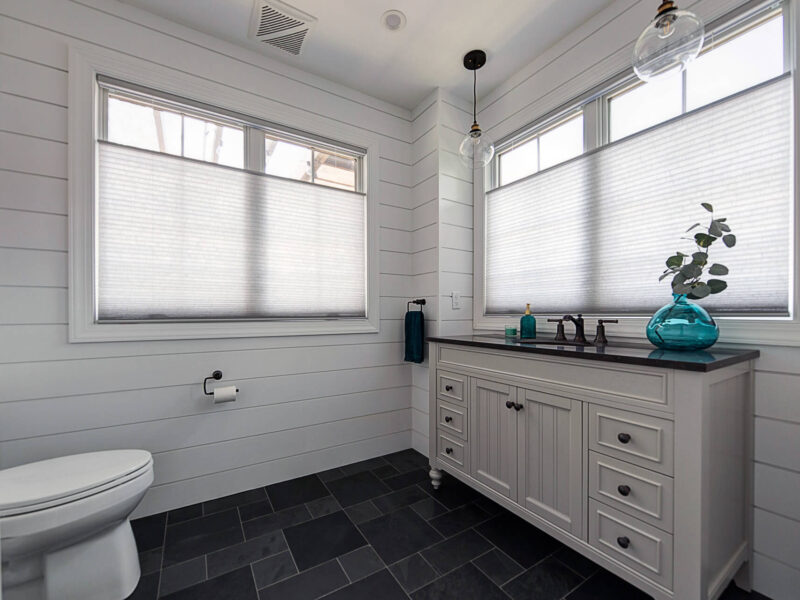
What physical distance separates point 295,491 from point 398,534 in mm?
743

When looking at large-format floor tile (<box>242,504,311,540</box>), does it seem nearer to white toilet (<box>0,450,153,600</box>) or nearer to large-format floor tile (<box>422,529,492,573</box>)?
white toilet (<box>0,450,153,600</box>)

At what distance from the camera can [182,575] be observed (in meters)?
1.42

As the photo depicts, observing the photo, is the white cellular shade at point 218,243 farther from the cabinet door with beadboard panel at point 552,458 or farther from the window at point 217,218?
the cabinet door with beadboard panel at point 552,458

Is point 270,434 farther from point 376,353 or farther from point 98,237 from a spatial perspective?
point 98,237

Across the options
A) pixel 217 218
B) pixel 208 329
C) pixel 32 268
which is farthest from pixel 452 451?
pixel 32 268

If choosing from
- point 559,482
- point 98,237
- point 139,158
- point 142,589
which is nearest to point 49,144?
point 139,158

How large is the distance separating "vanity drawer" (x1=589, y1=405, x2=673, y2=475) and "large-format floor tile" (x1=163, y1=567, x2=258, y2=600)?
144 centimetres

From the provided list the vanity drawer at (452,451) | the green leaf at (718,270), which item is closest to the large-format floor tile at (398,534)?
the vanity drawer at (452,451)

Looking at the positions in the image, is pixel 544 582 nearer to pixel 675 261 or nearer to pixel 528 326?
pixel 528 326

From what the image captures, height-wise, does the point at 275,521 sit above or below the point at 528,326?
below

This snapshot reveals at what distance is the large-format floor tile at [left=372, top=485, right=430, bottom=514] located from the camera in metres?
1.90

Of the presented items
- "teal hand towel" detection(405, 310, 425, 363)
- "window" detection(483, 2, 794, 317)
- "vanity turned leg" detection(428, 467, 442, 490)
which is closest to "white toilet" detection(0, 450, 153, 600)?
"vanity turned leg" detection(428, 467, 442, 490)

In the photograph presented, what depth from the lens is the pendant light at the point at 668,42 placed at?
1048 millimetres

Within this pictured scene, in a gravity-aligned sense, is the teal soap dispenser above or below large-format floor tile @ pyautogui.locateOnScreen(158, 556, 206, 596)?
above
